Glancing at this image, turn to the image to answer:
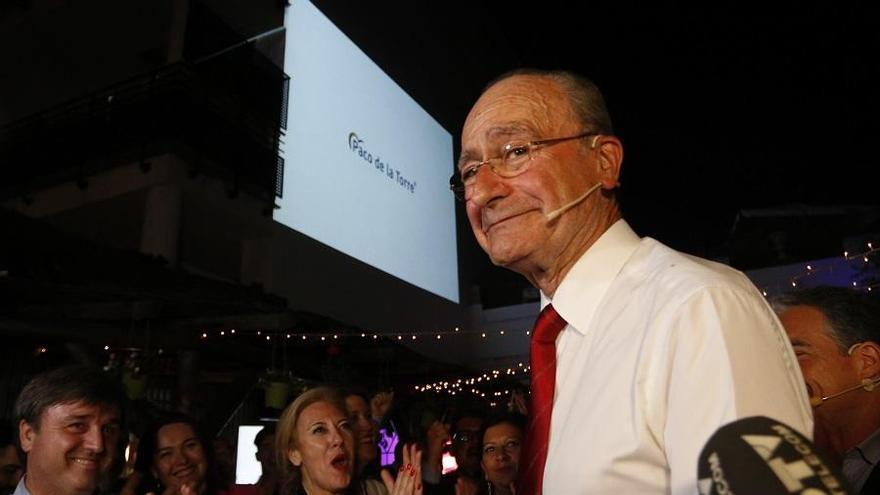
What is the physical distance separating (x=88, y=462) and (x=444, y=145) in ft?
23.1

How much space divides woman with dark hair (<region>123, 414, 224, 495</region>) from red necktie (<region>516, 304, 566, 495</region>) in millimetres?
2423

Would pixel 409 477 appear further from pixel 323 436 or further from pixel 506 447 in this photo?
pixel 506 447

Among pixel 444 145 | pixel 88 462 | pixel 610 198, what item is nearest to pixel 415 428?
pixel 444 145

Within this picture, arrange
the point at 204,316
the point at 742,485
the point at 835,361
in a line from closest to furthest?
the point at 742,485 < the point at 835,361 < the point at 204,316

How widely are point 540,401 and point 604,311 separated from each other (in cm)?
14

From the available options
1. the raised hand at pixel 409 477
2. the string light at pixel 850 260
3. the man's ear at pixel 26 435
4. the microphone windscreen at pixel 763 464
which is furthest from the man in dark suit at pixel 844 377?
the string light at pixel 850 260

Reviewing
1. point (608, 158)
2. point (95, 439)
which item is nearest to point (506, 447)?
point (95, 439)

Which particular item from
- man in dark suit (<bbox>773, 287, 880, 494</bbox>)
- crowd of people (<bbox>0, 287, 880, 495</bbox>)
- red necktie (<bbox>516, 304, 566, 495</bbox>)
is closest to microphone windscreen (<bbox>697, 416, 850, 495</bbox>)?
crowd of people (<bbox>0, 287, 880, 495</bbox>)

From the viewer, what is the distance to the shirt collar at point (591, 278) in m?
0.83

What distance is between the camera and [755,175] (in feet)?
30.2

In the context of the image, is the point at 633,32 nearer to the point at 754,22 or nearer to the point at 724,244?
the point at 754,22

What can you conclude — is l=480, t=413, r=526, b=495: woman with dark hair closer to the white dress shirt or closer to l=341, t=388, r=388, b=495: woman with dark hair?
l=341, t=388, r=388, b=495: woman with dark hair

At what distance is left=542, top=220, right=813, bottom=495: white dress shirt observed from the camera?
54 centimetres

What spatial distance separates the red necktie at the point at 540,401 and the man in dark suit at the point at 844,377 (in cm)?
88
